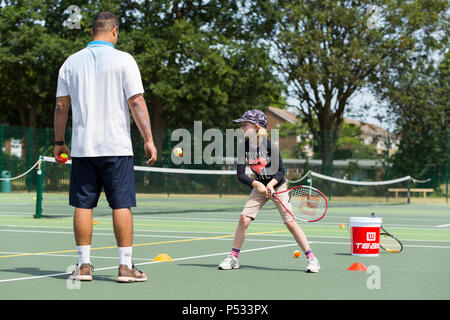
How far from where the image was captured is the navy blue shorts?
6449 millimetres

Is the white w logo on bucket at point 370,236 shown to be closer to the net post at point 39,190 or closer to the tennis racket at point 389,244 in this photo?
the tennis racket at point 389,244

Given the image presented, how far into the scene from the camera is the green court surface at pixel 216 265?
5984 mm

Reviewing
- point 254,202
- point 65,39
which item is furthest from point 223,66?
point 254,202

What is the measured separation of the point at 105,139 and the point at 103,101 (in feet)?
1.03

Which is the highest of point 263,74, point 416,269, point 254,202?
point 263,74

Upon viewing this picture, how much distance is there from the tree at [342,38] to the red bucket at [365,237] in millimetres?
25820

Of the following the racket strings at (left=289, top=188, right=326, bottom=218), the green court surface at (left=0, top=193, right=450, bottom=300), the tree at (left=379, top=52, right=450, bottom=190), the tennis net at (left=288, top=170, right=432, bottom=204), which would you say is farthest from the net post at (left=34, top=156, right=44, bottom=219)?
the tree at (left=379, top=52, right=450, bottom=190)

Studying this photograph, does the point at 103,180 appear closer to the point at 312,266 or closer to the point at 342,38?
the point at 312,266

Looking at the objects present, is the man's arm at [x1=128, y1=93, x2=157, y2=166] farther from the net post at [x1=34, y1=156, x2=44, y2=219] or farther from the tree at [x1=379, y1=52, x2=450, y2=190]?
the tree at [x1=379, y1=52, x2=450, y2=190]

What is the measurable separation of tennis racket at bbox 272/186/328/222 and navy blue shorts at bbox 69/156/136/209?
2112mm

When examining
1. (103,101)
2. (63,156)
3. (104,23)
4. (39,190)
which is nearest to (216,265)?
(63,156)
